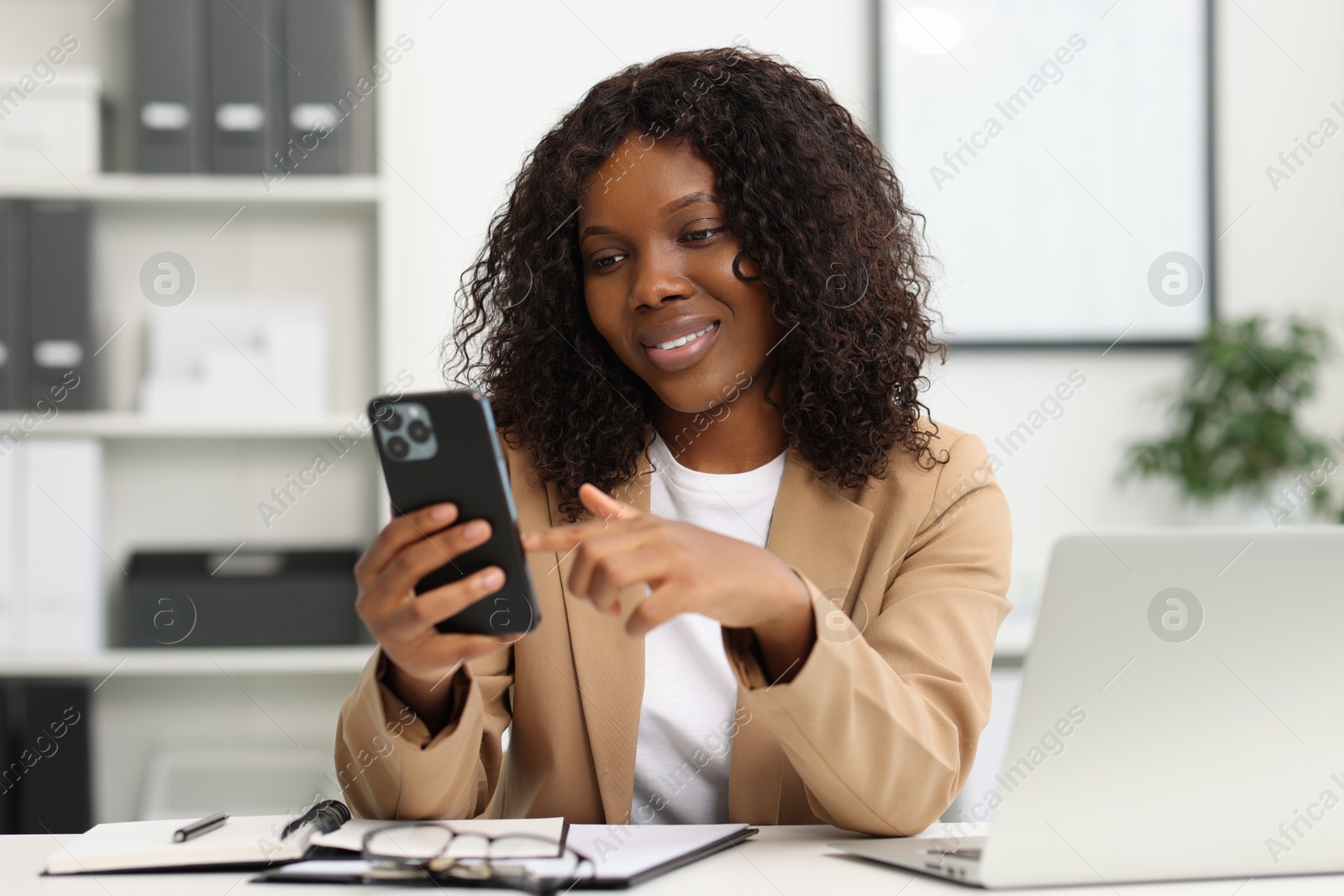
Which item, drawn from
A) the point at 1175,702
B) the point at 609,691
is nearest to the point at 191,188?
the point at 609,691

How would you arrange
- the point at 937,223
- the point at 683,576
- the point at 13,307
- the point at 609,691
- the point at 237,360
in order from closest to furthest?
1. the point at 683,576
2. the point at 609,691
3. the point at 13,307
4. the point at 237,360
5. the point at 937,223

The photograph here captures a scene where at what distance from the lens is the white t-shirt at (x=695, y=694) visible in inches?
46.1

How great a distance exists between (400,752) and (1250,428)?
2014 millimetres

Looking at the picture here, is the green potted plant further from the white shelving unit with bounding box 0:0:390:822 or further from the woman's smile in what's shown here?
the white shelving unit with bounding box 0:0:390:822

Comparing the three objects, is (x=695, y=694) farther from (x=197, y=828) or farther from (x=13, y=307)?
(x=13, y=307)

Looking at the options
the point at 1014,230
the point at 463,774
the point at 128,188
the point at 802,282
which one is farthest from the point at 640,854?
the point at 1014,230

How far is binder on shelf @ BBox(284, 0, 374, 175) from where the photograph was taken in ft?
6.78

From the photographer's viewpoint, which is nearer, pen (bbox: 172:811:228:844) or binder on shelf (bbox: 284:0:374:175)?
pen (bbox: 172:811:228:844)

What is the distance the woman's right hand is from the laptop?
0.39m

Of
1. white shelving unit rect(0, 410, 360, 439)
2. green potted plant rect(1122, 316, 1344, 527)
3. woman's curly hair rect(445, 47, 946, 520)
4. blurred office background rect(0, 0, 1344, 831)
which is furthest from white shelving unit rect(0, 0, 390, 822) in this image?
green potted plant rect(1122, 316, 1344, 527)

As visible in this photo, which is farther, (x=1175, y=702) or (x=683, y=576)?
(x=683, y=576)

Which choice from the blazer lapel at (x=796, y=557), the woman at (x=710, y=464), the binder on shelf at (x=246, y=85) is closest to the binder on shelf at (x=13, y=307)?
the binder on shelf at (x=246, y=85)

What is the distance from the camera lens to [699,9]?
243 centimetres

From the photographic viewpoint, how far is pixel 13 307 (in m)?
2.02
